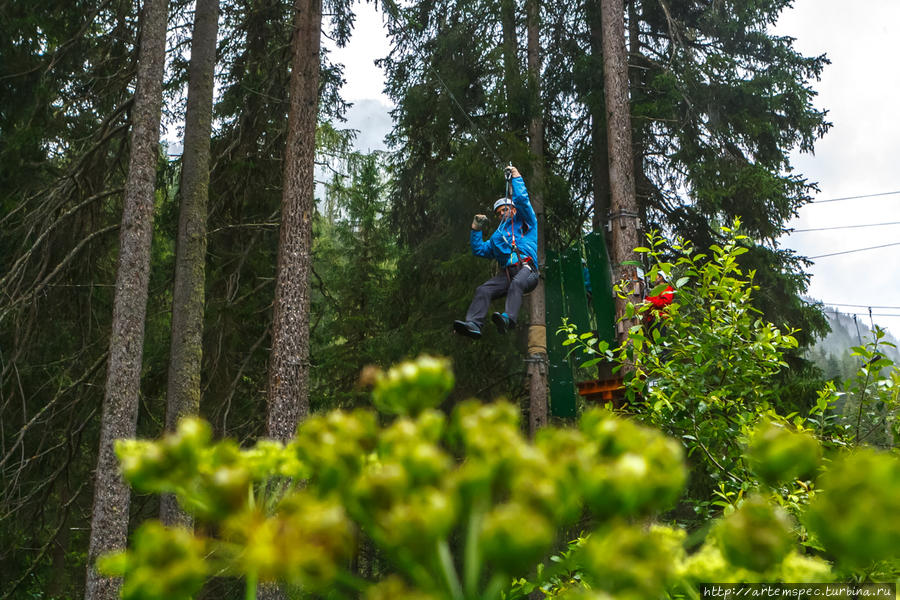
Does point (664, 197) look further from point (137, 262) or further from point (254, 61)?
point (137, 262)

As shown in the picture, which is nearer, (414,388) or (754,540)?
(754,540)

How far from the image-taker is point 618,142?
34.1ft

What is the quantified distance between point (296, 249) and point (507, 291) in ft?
8.52

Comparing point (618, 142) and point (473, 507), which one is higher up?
point (618, 142)

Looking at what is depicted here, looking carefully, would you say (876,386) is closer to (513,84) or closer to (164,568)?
(164,568)

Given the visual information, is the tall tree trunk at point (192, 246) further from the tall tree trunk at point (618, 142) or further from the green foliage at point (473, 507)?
the green foliage at point (473, 507)

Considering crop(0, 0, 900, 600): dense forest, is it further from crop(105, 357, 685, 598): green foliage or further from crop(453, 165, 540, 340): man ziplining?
crop(453, 165, 540, 340): man ziplining

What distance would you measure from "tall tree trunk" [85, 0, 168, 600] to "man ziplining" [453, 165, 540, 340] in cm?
324

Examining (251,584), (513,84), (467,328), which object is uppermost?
(513,84)

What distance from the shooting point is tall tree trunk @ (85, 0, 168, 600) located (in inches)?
283

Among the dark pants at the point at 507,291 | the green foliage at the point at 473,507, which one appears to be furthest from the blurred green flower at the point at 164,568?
the dark pants at the point at 507,291

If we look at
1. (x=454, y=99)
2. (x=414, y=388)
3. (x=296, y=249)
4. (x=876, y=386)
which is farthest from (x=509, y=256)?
(x=414, y=388)

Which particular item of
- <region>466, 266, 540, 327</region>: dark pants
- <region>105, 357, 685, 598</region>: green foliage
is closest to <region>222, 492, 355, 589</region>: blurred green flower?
<region>105, 357, 685, 598</region>: green foliage

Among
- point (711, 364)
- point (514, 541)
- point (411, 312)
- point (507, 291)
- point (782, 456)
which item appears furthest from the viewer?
point (411, 312)
